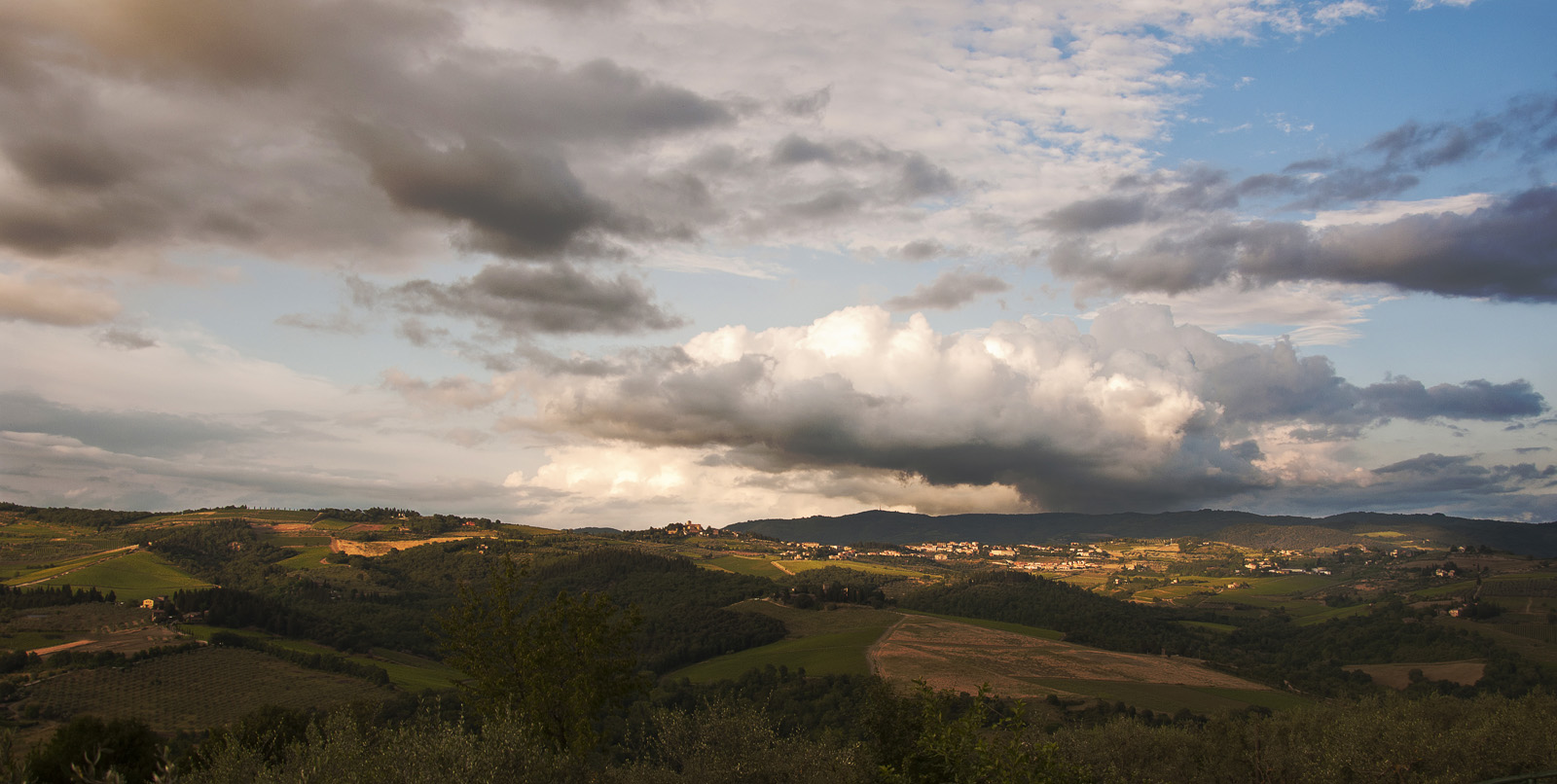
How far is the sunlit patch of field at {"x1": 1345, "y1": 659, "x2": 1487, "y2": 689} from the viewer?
141 m

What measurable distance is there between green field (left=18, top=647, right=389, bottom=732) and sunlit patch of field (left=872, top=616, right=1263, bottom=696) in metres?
86.4

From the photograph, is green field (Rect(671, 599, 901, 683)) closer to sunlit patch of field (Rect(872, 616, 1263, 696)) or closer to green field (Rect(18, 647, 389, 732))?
sunlit patch of field (Rect(872, 616, 1263, 696))

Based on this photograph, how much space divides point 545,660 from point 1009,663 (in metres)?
119

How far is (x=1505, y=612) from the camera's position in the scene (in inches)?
6836

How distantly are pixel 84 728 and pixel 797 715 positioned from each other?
84058 millimetres

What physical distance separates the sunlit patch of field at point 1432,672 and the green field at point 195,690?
175 metres

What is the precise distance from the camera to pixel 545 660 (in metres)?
46.2

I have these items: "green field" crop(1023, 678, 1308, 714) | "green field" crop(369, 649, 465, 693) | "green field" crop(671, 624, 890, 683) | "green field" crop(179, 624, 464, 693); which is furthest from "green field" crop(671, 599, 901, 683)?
"green field" crop(179, 624, 464, 693)

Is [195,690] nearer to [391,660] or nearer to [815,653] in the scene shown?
[391,660]

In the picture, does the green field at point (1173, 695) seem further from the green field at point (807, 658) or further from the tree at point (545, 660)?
the tree at point (545, 660)

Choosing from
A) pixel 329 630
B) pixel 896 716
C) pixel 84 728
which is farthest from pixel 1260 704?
pixel 329 630

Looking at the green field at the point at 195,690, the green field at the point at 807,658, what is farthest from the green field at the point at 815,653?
the green field at the point at 195,690

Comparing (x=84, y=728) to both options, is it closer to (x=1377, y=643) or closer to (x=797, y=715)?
(x=797, y=715)

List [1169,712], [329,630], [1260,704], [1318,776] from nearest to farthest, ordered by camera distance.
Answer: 1. [1318,776]
2. [1169,712]
3. [1260,704]
4. [329,630]
